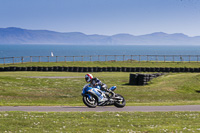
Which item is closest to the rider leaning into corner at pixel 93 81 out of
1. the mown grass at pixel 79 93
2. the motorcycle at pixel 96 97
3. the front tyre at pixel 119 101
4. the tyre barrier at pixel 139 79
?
the motorcycle at pixel 96 97

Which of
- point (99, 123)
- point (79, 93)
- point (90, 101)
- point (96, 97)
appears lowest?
point (79, 93)

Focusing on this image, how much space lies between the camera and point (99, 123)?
43.1 ft

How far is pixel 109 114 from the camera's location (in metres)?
15.9

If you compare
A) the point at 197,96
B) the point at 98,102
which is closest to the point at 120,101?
the point at 98,102

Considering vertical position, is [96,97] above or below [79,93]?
above

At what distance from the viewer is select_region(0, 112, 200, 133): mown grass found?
1197 centimetres

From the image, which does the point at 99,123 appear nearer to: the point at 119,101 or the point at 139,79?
the point at 119,101

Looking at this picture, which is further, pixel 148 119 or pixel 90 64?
pixel 90 64

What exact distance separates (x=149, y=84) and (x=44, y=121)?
26.4 m

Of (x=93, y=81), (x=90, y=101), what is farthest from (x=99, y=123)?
(x=90, y=101)

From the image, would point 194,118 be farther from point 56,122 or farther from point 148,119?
point 56,122

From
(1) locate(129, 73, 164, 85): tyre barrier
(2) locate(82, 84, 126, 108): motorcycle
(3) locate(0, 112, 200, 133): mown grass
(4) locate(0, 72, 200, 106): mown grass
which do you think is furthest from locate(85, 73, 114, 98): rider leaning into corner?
(1) locate(129, 73, 164, 85): tyre barrier

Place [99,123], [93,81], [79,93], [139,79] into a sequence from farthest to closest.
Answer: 1. [139,79]
2. [79,93]
3. [93,81]
4. [99,123]

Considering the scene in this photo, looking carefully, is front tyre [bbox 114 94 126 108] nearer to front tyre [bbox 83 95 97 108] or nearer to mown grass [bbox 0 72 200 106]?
front tyre [bbox 83 95 97 108]
